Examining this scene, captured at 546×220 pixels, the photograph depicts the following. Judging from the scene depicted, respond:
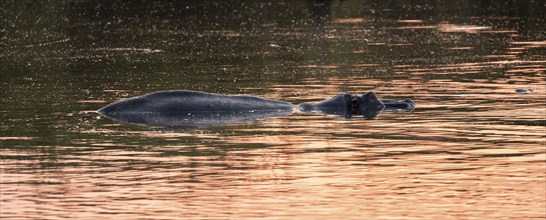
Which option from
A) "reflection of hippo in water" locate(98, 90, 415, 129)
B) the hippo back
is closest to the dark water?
"reflection of hippo in water" locate(98, 90, 415, 129)

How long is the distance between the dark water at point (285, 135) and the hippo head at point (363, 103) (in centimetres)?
81

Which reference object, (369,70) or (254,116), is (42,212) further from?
(369,70)

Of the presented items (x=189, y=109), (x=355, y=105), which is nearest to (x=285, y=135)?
(x=189, y=109)

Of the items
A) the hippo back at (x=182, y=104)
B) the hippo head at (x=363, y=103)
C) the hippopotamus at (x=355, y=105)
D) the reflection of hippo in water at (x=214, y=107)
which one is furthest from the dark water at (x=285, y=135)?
the hippo head at (x=363, y=103)

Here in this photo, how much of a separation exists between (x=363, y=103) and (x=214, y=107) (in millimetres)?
2856

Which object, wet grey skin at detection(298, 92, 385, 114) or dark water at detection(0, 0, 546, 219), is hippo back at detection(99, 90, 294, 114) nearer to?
dark water at detection(0, 0, 546, 219)

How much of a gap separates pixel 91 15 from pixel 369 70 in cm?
3472

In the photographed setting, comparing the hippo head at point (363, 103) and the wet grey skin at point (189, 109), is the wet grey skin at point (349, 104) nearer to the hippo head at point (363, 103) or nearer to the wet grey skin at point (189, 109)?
the hippo head at point (363, 103)

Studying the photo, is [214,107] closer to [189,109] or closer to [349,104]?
[189,109]

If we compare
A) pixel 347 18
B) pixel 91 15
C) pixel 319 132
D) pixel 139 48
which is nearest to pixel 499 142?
pixel 319 132

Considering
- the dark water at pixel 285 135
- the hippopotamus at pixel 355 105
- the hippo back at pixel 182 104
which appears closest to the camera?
the dark water at pixel 285 135

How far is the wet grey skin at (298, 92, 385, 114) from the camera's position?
2696 cm

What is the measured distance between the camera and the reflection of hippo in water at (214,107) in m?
25.6

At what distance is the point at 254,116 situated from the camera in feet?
85.0
